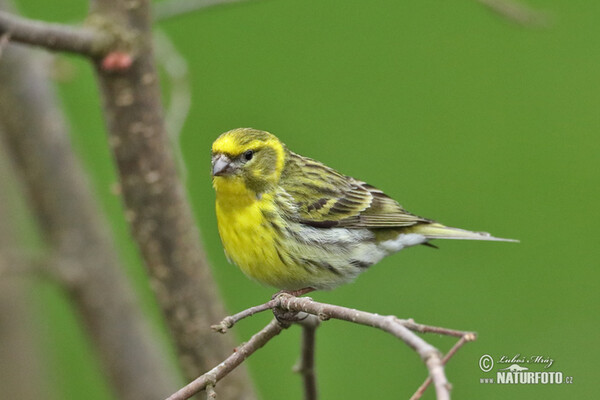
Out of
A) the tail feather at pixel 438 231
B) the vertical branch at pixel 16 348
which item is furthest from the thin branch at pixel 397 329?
the vertical branch at pixel 16 348

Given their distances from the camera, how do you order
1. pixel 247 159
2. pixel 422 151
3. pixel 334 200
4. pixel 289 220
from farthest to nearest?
pixel 422 151 < pixel 334 200 < pixel 289 220 < pixel 247 159

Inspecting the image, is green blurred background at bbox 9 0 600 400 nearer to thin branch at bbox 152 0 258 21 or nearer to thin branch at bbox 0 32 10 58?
thin branch at bbox 152 0 258 21

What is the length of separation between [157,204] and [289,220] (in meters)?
0.46

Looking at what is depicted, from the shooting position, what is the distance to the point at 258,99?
5.13 m

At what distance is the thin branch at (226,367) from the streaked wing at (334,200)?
0.92 meters

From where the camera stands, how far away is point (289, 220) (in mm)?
3271

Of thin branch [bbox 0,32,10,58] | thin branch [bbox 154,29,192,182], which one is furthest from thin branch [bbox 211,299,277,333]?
thin branch [bbox 154,29,192,182]

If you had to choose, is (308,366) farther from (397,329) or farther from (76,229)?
(76,229)

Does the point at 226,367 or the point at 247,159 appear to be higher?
the point at 247,159

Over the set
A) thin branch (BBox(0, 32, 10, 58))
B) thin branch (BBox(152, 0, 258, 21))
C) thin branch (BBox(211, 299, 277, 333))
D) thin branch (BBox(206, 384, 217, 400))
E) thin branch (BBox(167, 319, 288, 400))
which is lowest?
thin branch (BBox(206, 384, 217, 400))

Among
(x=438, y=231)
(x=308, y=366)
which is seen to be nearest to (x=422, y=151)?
(x=438, y=231)

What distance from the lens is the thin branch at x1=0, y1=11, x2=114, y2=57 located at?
279 centimetres

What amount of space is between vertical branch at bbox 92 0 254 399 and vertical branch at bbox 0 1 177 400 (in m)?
0.42

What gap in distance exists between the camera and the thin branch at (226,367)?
1974 mm
